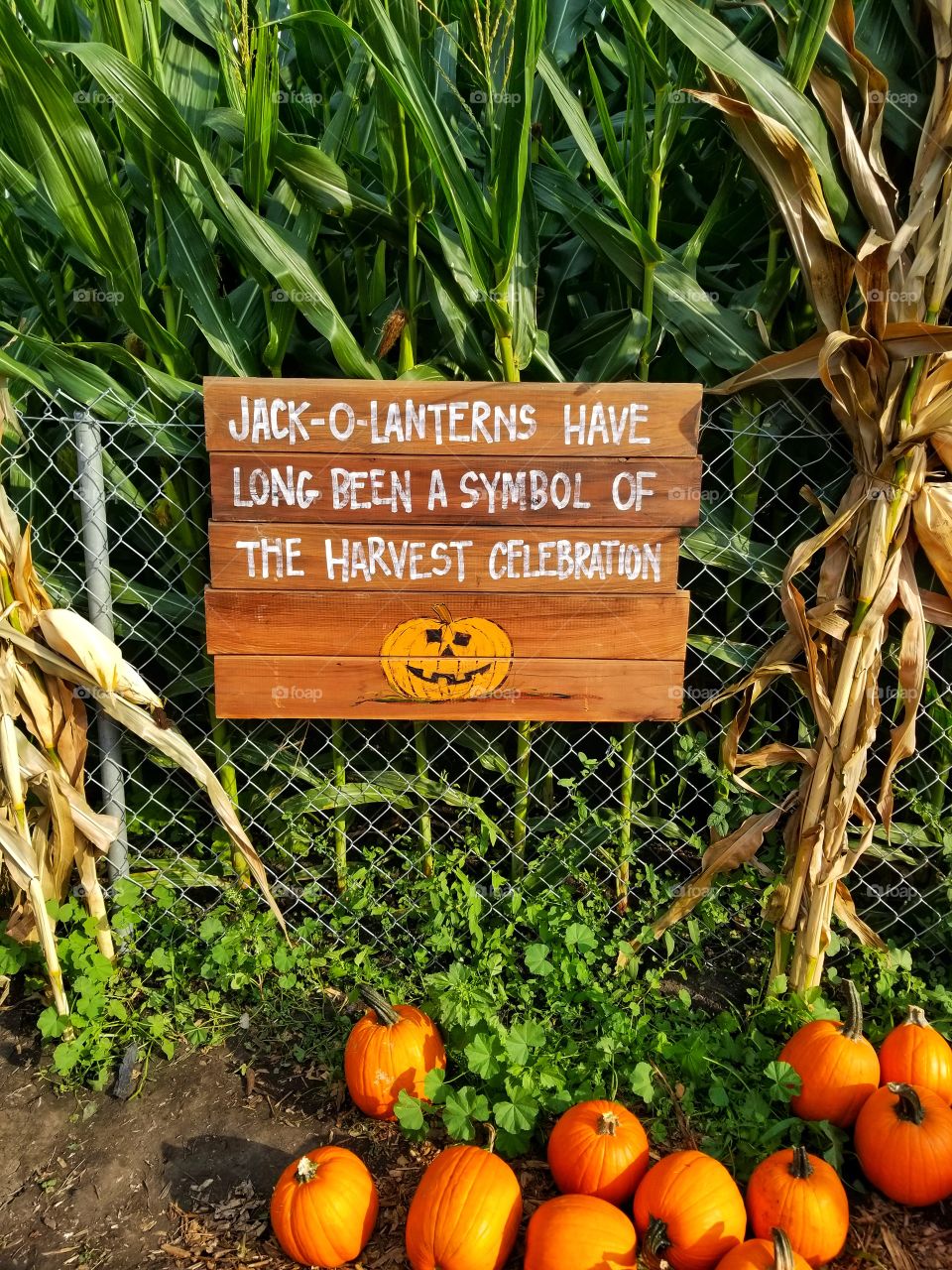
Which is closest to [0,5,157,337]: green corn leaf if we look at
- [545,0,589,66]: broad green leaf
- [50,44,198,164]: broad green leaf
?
[50,44,198,164]: broad green leaf

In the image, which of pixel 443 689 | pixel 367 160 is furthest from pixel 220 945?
pixel 367 160

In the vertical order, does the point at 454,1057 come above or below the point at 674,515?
below

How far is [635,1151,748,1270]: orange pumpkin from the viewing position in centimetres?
212

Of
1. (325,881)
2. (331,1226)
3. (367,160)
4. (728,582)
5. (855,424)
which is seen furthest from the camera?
(325,881)

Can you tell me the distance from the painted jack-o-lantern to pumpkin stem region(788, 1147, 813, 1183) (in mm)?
1449

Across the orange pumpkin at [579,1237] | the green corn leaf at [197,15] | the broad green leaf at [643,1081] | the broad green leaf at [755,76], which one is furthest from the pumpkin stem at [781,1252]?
the green corn leaf at [197,15]

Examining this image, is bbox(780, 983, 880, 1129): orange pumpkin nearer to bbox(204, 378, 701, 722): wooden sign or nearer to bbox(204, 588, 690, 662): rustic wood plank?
bbox(204, 378, 701, 722): wooden sign

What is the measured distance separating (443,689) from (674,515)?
2.88 ft

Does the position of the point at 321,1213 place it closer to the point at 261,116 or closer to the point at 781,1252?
the point at 781,1252

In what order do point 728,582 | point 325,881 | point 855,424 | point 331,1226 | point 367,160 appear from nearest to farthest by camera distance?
point 331,1226 < point 855,424 < point 367,160 < point 728,582 < point 325,881

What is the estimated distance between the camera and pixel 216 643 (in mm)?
2822

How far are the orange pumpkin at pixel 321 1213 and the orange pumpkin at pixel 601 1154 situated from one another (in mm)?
501

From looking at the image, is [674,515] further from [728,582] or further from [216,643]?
[216,643]

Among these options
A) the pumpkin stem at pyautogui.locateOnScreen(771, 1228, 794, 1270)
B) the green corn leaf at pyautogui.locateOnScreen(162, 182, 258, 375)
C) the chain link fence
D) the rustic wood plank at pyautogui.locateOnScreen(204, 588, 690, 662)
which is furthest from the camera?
the chain link fence
